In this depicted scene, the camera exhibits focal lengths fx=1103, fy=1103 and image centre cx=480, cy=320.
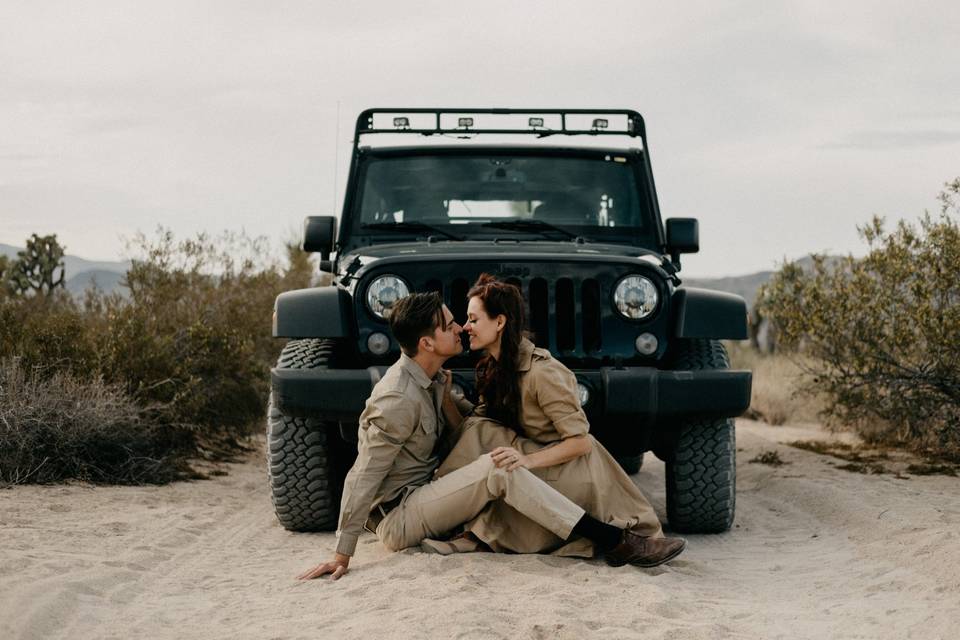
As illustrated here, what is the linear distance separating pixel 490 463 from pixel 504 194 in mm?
2082

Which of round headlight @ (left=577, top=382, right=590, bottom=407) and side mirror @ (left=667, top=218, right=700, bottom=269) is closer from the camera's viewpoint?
round headlight @ (left=577, top=382, right=590, bottom=407)

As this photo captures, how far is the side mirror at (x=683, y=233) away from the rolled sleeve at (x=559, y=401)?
1.72 meters

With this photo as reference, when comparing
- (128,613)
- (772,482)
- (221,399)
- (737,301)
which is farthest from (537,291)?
(221,399)

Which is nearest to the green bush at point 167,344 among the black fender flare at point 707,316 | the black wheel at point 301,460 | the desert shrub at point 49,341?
the desert shrub at point 49,341

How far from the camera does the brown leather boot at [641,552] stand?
4203 millimetres

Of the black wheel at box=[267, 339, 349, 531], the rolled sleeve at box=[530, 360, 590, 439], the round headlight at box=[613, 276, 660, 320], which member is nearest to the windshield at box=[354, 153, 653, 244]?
the round headlight at box=[613, 276, 660, 320]

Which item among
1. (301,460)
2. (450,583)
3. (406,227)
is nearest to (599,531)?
(450,583)

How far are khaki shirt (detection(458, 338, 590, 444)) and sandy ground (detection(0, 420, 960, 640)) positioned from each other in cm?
52

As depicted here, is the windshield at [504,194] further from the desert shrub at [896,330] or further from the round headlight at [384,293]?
the desert shrub at [896,330]

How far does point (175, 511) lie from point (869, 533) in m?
3.46

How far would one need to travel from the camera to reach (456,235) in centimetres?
562

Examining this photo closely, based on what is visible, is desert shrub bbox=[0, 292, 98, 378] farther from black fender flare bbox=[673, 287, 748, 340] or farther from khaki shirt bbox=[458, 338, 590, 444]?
black fender flare bbox=[673, 287, 748, 340]

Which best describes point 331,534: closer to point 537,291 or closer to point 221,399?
point 537,291

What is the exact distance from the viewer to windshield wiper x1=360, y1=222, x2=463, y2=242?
563 cm
